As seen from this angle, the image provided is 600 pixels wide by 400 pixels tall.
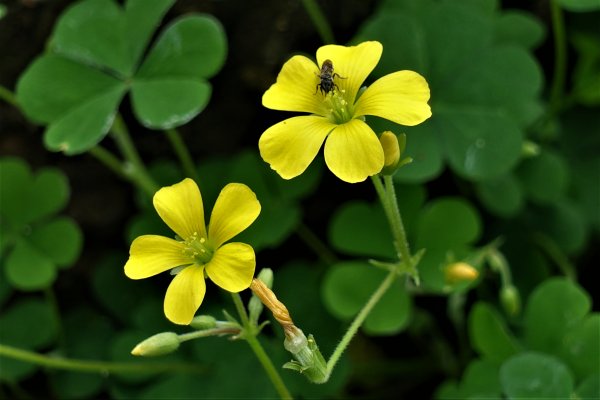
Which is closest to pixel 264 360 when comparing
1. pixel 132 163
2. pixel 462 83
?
pixel 132 163

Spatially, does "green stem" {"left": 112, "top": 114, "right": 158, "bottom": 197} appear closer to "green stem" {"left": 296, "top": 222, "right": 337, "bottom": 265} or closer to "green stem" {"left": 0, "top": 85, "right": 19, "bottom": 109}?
"green stem" {"left": 0, "top": 85, "right": 19, "bottom": 109}

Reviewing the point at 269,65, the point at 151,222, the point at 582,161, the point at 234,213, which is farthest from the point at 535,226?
the point at 234,213

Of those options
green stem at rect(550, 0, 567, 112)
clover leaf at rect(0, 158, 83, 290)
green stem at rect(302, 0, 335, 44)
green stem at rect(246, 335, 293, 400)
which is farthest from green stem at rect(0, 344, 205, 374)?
green stem at rect(550, 0, 567, 112)

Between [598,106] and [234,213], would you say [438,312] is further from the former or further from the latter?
[234,213]

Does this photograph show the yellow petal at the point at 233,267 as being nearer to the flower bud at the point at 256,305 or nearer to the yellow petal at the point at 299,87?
the flower bud at the point at 256,305

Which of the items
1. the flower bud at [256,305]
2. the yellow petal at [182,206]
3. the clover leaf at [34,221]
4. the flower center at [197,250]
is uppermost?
the yellow petal at [182,206]

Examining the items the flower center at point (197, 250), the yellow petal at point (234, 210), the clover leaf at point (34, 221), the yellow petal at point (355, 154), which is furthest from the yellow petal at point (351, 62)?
the clover leaf at point (34, 221)
